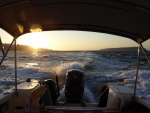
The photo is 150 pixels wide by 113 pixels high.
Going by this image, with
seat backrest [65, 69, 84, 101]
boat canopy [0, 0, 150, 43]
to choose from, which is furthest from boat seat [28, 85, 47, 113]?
seat backrest [65, 69, 84, 101]

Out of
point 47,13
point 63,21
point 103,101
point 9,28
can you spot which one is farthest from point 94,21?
point 103,101

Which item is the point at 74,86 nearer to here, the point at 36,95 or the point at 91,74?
the point at 36,95

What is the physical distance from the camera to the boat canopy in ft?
10.6

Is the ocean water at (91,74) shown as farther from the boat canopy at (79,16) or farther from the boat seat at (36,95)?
the boat canopy at (79,16)

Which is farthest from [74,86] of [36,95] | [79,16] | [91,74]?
[91,74]

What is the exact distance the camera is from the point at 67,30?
182 inches

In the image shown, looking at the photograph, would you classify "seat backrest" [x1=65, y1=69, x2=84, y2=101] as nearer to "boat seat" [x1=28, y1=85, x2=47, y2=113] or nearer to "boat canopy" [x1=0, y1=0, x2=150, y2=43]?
"boat seat" [x1=28, y1=85, x2=47, y2=113]

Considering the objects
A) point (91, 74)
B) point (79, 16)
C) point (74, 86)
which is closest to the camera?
point (79, 16)

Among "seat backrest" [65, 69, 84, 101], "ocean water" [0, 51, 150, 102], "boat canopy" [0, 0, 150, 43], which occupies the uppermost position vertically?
"boat canopy" [0, 0, 150, 43]

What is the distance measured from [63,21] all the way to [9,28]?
1.04m

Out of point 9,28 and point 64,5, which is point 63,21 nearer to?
point 64,5

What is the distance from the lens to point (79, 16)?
3895 mm

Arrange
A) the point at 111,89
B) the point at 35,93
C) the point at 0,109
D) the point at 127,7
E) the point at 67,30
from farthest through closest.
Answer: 1. the point at 111,89
2. the point at 67,30
3. the point at 35,93
4. the point at 0,109
5. the point at 127,7

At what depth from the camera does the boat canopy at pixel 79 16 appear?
3.22m
